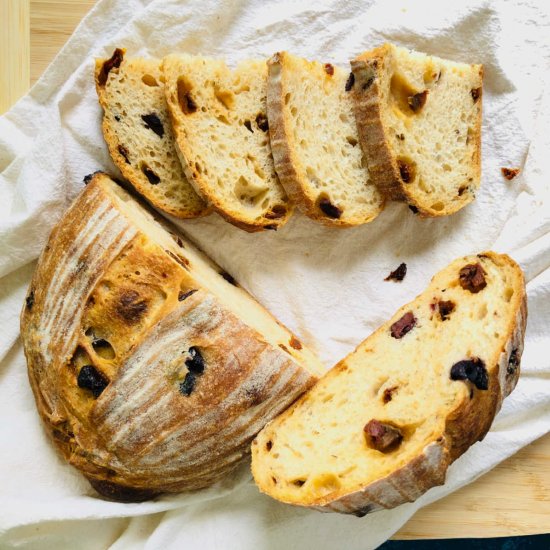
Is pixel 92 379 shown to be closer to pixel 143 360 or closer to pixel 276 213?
pixel 143 360

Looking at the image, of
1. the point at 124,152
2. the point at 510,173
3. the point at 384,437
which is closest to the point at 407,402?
the point at 384,437

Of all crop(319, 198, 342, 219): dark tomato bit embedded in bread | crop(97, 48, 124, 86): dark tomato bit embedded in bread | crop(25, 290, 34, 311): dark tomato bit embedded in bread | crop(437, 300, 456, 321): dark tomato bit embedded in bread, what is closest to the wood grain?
crop(97, 48, 124, 86): dark tomato bit embedded in bread

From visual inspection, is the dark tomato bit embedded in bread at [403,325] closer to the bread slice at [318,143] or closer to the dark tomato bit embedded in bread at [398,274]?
the dark tomato bit embedded in bread at [398,274]

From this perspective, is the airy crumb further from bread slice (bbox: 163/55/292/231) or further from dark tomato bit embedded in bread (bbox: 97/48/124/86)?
dark tomato bit embedded in bread (bbox: 97/48/124/86)

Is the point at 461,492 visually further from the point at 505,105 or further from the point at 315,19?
the point at 315,19

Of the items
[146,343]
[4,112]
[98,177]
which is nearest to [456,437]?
[146,343]

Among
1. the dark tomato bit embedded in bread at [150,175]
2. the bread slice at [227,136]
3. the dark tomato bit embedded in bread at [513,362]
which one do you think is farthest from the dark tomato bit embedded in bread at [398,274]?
the dark tomato bit embedded in bread at [150,175]
